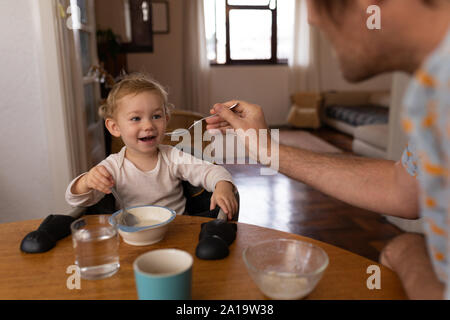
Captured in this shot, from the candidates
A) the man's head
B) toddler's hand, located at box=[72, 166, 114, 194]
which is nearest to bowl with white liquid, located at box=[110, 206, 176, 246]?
toddler's hand, located at box=[72, 166, 114, 194]

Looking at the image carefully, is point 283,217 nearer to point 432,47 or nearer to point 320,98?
point 432,47

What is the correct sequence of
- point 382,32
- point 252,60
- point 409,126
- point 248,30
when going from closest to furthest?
point 409,126, point 382,32, point 248,30, point 252,60

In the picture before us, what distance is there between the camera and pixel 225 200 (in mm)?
1076

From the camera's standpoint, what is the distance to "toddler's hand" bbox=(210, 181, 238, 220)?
1056 mm

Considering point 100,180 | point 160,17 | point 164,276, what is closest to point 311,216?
point 100,180

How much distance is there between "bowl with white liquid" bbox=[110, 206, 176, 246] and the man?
14.8 inches

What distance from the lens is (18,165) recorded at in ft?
6.53

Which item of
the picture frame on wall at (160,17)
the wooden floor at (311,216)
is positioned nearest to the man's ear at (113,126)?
the wooden floor at (311,216)

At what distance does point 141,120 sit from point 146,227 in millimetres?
552

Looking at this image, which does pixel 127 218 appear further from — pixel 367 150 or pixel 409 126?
pixel 367 150

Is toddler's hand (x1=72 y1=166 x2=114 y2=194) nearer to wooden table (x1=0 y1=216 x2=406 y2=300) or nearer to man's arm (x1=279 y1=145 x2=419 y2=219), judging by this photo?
wooden table (x1=0 y1=216 x2=406 y2=300)

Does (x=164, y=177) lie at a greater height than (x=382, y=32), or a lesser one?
lesser

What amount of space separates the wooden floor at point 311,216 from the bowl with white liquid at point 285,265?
158 centimetres
